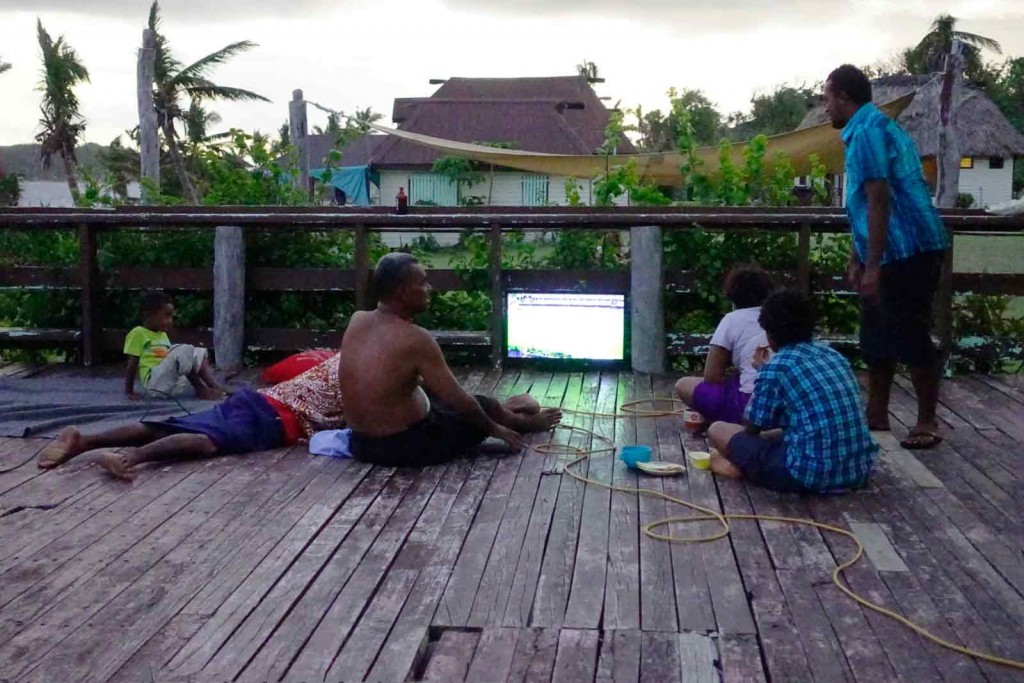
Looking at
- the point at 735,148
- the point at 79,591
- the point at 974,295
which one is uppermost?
the point at 735,148

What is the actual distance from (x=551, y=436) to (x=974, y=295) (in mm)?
3269

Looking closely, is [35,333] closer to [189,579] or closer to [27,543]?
[27,543]

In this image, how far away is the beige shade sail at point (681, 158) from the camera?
1151 centimetres

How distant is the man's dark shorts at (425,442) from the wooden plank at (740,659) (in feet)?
6.62

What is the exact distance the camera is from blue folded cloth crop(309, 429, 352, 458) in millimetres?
4867

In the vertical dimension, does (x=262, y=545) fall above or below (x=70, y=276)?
below

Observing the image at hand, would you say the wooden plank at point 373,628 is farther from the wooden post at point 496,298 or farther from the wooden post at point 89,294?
the wooden post at point 89,294

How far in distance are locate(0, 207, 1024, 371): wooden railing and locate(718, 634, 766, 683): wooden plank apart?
163 inches

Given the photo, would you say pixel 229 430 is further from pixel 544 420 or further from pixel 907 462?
pixel 907 462

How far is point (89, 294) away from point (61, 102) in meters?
30.5

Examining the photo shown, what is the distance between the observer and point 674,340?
705cm

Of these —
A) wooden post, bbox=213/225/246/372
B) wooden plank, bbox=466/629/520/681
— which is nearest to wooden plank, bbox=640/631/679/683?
wooden plank, bbox=466/629/520/681

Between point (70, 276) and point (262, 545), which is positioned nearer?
point (262, 545)

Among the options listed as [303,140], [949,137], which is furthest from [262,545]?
[949,137]
